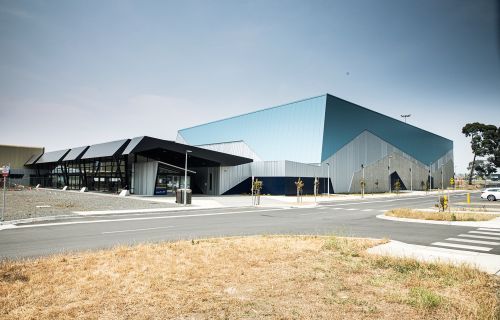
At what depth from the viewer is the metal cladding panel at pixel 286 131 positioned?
183 ft

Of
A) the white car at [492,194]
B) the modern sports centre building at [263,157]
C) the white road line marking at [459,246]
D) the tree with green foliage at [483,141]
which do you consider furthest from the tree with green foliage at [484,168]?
the white road line marking at [459,246]

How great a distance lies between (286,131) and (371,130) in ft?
68.0

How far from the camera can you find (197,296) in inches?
251

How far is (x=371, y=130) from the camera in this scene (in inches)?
2672

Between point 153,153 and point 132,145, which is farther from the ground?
point 132,145

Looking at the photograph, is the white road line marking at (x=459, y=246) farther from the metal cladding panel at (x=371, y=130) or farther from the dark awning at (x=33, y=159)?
the dark awning at (x=33, y=159)

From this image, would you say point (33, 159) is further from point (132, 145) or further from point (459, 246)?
point (459, 246)

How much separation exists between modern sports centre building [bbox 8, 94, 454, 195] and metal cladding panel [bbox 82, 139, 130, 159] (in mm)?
166

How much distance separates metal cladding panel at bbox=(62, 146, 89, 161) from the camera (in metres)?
52.4

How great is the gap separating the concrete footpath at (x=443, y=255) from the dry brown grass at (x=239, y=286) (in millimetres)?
875

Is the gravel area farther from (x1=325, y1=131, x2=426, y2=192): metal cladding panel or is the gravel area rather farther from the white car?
the white car

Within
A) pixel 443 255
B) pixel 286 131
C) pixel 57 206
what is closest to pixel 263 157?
pixel 286 131

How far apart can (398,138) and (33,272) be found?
81658mm

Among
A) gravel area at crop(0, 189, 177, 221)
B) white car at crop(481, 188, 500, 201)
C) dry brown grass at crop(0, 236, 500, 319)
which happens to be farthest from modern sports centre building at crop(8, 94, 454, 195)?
dry brown grass at crop(0, 236, 500, 319)
